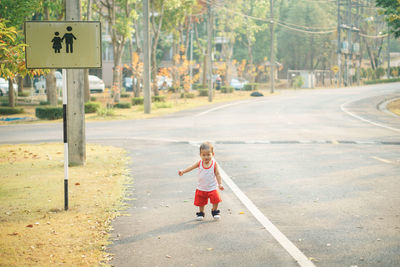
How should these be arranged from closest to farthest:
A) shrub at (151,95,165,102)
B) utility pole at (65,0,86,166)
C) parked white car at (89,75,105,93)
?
utility pole at (65,0,86,166) → shrub at (151,95,165,102) → parked white car at (89,75,105,93)

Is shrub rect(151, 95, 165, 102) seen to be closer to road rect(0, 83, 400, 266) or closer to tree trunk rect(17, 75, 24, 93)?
tree trunk rect(17, 75, 24, 93)

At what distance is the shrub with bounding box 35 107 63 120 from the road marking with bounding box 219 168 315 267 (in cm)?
2032

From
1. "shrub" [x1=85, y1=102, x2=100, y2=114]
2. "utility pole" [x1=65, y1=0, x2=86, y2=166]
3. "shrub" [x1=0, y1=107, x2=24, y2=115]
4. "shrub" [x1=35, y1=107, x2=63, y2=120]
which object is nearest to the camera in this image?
"utility pole" [x1=65, y1=0, x2=86, y2=166]

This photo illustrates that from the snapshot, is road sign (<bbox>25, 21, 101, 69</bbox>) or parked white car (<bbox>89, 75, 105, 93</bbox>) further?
parked white car (<bbox>89, 75, 105, 93</bbox>)

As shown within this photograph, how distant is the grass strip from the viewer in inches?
248

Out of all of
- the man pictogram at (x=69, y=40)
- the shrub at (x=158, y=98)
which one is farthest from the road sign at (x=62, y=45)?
the shrub at (x=158, y=98)

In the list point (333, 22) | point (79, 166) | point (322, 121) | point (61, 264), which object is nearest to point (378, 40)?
point (333, 22)

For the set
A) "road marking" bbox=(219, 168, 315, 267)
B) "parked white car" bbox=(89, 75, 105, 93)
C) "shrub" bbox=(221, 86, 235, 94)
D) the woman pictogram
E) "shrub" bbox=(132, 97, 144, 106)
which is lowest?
"road marking" bbox=(219, 168, 315, 267)

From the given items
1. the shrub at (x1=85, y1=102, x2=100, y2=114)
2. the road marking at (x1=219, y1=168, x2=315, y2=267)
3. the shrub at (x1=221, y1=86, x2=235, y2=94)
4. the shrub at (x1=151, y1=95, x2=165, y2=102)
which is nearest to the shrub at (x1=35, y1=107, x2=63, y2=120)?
the shrub at (x1=85, y1=102, x2=100, y2=114)

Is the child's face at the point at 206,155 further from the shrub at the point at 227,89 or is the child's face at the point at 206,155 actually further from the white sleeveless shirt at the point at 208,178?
the shrub at the point at 227,89

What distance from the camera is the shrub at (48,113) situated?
2917cm

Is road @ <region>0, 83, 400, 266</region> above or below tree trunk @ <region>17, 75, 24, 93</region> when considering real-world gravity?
below

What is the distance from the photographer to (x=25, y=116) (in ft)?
106

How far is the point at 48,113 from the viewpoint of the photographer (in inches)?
1147
